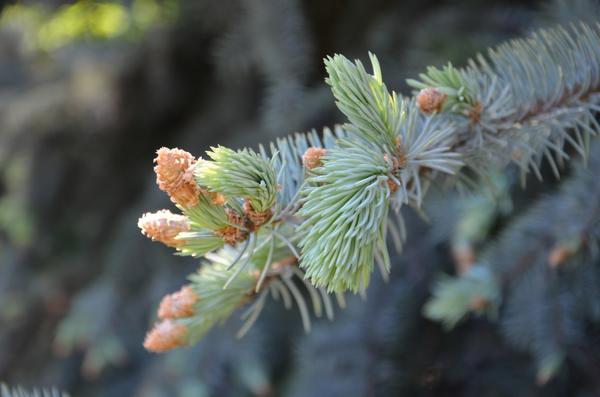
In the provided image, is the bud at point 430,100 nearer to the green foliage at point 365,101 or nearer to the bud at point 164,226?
the green foliage at point 365,101

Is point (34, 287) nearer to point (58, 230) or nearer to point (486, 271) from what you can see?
point (58, 230)

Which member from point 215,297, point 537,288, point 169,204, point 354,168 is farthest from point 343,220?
point 169,204

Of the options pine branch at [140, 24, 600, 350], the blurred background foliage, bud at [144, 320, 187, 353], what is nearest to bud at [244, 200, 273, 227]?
pine branch at [140, 24, 600, 350]

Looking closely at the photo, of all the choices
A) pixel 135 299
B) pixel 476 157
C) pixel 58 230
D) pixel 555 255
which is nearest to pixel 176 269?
pixel 135 299

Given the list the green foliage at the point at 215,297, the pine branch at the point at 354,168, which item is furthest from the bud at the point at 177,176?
the green foliage at the point at 215,297

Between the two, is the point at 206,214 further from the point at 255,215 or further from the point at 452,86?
the point at 452,86

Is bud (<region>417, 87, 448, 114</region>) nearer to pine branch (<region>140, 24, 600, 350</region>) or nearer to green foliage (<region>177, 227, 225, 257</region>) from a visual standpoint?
pine branch (<region>140, 24, 600, 350</region>)
